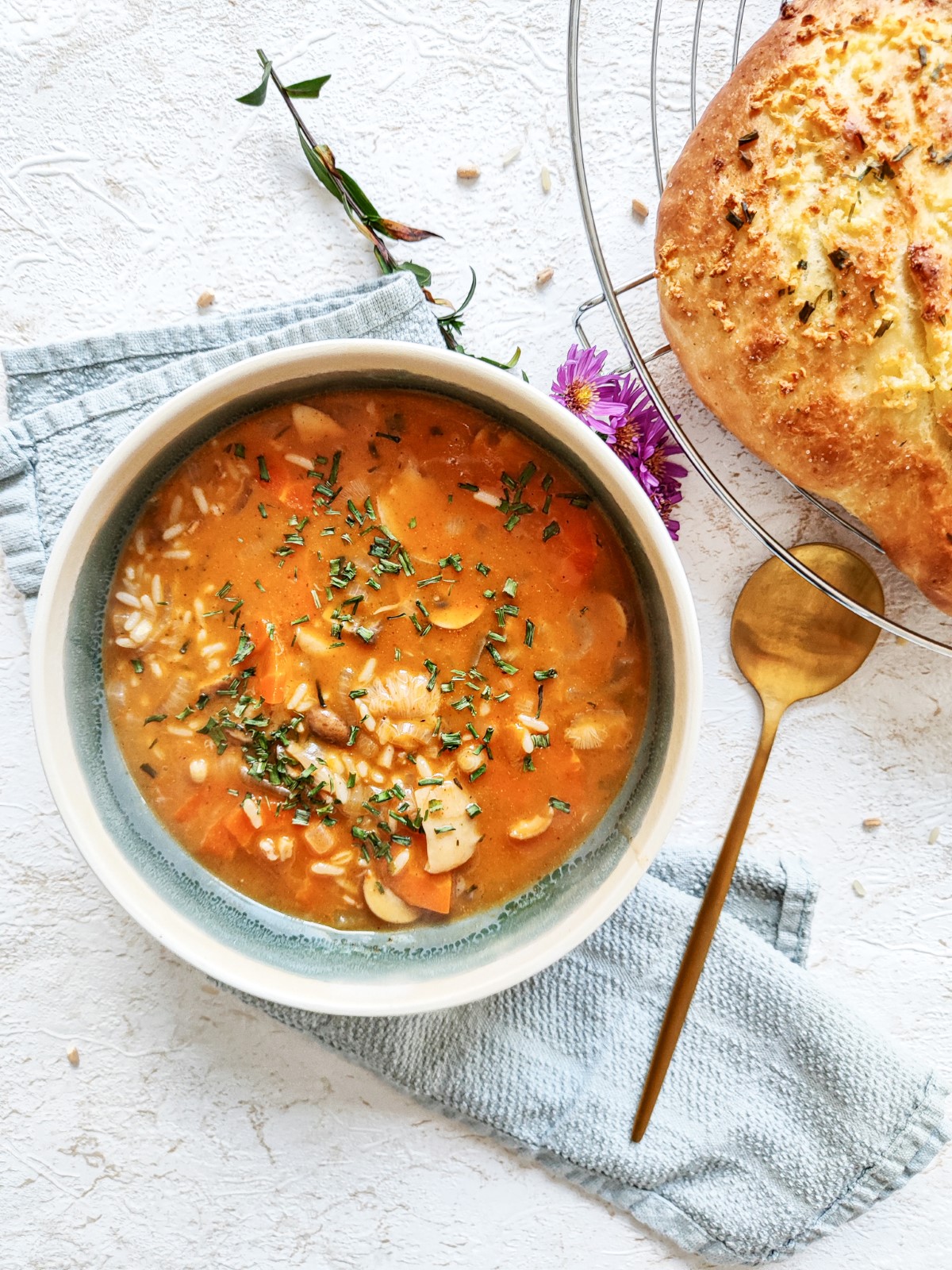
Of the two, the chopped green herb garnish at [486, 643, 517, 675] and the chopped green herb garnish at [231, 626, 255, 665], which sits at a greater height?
the chopped green herb garnish at [486, 643, 517, 675]

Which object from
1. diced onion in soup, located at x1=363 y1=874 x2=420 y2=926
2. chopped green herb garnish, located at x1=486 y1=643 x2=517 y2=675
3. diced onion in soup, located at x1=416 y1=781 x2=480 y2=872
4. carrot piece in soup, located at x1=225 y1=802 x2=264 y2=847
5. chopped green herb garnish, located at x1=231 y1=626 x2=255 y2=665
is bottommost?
diced onion in soup, located at x1=363 y1=874 x2=420 y2=926

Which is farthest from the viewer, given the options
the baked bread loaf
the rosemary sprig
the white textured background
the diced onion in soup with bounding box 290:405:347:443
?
the white textured background

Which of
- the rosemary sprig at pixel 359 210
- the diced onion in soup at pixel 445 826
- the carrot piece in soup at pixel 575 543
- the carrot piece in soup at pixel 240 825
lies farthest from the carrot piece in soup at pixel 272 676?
the rosemary sprig at pixel 359 210

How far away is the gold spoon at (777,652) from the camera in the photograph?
2402 millimetres

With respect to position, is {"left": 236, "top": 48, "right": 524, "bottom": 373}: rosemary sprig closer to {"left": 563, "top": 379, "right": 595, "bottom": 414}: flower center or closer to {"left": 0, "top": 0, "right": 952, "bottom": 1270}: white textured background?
{"left": 0, "top": 0, "right": 952, "bottom": 1270}: white textured background

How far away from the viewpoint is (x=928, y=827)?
98.9 inches

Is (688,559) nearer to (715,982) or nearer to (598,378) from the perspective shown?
(598,378)

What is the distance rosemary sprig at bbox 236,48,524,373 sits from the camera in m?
2.28

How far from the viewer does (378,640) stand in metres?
2.08

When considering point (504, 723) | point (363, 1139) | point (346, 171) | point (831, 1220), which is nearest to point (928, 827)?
point (831, 1220)

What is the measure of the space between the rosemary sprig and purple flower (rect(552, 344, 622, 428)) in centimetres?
14

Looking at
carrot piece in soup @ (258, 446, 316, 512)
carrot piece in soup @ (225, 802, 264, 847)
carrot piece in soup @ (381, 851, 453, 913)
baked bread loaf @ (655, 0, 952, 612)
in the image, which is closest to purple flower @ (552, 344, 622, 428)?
baked bread loaf @ (655, 0, 952, 612)

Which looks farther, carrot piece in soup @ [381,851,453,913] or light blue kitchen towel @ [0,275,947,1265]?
light blue kitchen towel @ [0,275,947,1265]

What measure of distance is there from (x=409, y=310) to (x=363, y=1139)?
6.82 feet
